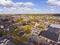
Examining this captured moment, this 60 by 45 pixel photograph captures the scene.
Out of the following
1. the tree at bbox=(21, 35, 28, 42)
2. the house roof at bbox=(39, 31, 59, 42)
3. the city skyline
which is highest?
the city skyline

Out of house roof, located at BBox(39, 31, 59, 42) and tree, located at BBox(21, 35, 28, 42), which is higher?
house roof, located at BBox(39, 31, 59, 42)

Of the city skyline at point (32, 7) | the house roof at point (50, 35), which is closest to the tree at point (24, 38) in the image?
the house roof at point (50, 35)

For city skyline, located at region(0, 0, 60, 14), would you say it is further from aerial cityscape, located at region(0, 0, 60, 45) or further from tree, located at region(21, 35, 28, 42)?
tree, located at region(21, 35, 28, 42)

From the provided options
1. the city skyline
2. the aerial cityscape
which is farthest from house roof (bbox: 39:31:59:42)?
the city skyline

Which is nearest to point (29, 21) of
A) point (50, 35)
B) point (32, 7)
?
point (32, 7)

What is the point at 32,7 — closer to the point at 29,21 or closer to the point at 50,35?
the point at 29,21

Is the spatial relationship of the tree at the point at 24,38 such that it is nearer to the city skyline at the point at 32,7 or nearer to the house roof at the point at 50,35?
the house roof at the point at 50,35

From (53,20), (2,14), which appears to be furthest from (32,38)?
(2,14)

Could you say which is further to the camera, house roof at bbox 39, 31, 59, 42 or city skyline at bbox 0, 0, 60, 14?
city skyline at bbox 0, 0, 60, 14
